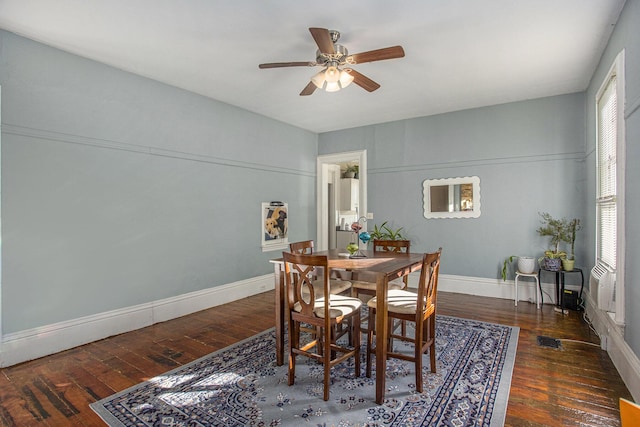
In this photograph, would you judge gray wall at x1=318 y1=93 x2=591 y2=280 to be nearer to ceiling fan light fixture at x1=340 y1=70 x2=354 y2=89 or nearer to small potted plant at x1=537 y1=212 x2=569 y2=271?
small potted plant at x1=537 y1=212 x2=569 y2=271

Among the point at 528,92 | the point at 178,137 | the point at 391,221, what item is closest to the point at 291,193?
the point at 391,221

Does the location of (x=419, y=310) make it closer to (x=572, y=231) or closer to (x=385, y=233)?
(x=572, y=231)

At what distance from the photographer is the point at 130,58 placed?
11.0ft

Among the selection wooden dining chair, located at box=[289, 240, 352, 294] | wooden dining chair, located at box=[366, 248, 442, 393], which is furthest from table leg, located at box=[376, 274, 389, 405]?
wooden dining chair, located at box=[289, 240, 352, 294]

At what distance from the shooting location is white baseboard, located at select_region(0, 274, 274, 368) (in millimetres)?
2900

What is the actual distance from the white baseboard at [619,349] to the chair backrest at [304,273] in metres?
2.07

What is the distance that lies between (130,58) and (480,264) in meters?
5.00

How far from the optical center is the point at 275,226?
5465 millimetres

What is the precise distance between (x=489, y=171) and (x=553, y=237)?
3.88ft

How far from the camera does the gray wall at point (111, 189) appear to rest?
2.93 meters

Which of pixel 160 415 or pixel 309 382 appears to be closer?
pixel 160 415

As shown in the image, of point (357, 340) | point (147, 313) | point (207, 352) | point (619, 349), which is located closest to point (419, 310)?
point (357, 340)

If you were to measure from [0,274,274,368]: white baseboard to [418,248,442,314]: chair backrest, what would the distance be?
297 cm

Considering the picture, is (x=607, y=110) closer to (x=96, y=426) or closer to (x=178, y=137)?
(x=178, y=137)
